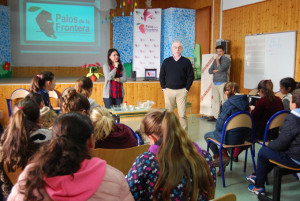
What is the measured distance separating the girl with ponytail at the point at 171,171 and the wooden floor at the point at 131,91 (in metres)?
4.85

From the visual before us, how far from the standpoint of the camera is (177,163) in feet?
4.68

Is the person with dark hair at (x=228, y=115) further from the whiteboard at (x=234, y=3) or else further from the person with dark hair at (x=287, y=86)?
the whiteboard at (x=234, y=3)

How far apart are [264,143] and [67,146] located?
2.60m

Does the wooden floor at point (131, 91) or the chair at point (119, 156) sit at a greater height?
the wooden floor at point (131, 91)

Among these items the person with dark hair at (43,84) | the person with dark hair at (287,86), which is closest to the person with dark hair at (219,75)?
the person with dark hair at (287,86)

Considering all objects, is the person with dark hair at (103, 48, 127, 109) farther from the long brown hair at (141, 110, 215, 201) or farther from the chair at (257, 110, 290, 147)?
the long brown hair at (141, 110, 215, 201)

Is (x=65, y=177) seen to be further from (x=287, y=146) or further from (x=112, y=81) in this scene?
(x=112, y=81)

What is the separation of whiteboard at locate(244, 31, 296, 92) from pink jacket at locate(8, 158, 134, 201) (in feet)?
17.2

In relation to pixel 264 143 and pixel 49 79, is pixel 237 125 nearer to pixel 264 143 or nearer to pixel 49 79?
pixel 264 143

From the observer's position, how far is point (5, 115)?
19.0 ft

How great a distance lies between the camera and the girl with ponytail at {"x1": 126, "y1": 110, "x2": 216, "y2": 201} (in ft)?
4.66

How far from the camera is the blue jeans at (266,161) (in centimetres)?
267

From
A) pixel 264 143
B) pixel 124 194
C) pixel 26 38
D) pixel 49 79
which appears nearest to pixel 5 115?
pixel 49 79

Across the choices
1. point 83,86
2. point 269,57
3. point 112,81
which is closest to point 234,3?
point 269,57
